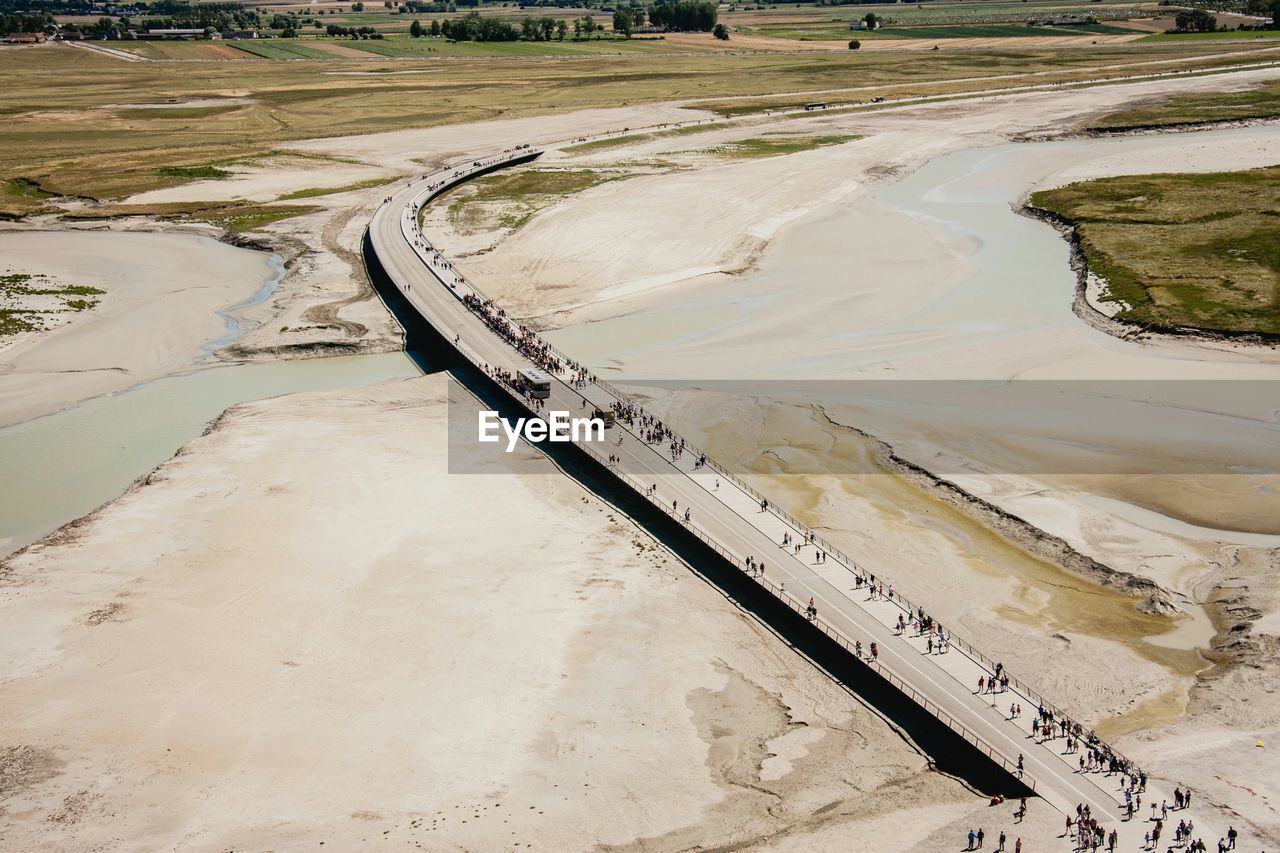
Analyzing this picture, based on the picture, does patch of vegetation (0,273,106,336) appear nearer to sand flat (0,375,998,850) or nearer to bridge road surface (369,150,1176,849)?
bridge road surface (369,150,1176,849)

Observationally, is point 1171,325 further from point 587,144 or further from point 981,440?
point 587,144

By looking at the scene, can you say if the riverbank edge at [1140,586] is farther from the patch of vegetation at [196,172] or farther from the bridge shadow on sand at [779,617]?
the patch of vegetation at [196,172]

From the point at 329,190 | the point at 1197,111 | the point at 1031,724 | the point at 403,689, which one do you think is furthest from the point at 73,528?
the point at 1197,111

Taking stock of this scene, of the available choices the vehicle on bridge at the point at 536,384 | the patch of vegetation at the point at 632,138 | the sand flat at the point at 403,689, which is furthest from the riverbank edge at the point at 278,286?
the patch of vegetation at the point at 632,138

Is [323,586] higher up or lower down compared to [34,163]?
lower down

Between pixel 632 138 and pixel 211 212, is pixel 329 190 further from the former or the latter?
pixel 632 138

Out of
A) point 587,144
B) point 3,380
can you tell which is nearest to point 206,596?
point 3,380

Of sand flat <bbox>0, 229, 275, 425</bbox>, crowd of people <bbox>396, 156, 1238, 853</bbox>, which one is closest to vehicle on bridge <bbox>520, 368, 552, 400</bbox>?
crowd of people <bbox>396, 156, 1238, 853</bbox>
